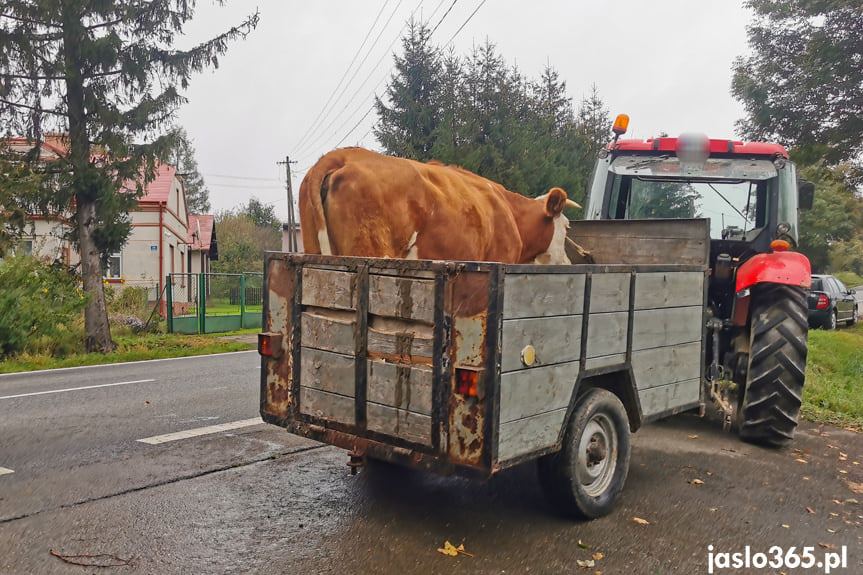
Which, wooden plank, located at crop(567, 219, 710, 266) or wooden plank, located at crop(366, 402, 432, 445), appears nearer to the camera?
wooden plank, located at crop(366, 402, 432, 445)

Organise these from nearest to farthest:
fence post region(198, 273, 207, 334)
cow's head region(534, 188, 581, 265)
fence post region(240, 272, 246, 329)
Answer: cow's head region(534, 188, 581, 265)
fence post region(198, 273, 207, 334)
fence post region(240, 272, 246, 329)

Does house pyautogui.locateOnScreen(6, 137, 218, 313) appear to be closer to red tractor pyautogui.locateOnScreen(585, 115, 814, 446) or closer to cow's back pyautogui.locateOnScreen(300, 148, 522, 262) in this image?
red tractor pyautogui.locateOnScreen(585, 115, 814, 446)

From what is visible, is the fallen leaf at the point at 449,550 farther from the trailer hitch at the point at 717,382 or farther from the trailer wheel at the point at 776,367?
the trailer wheel at the point at 776,367

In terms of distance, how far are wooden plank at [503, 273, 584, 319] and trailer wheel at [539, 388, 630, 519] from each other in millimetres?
642

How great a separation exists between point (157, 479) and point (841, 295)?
21946 millimetres

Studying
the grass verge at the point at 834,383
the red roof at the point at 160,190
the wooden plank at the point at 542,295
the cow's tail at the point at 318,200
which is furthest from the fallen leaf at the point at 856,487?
the red roof at the point at 160,190

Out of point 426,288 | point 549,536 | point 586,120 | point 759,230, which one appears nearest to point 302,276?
point 426,288

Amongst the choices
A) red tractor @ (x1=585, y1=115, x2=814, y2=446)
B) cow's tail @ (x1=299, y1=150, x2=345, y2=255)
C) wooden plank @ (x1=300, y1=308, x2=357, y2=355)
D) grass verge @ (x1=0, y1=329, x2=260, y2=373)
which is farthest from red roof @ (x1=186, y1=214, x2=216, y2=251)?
wooden plank @ (x1=300, y1=308, x2=357, y2=355)

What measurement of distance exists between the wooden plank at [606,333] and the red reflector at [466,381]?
923 mm

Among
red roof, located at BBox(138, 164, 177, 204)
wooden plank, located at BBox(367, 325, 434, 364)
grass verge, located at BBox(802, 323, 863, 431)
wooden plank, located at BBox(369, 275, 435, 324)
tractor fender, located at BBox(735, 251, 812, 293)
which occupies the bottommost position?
grass verge, located at BBox(802, 323, 863, 431)

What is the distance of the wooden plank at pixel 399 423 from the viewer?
3.72m

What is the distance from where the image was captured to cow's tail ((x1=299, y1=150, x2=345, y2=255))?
552 cm

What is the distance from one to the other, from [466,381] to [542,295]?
63 cm

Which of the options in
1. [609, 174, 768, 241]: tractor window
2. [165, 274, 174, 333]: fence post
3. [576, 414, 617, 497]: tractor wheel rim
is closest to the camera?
[576, 414, 617, 497]: tractor wheel rim
